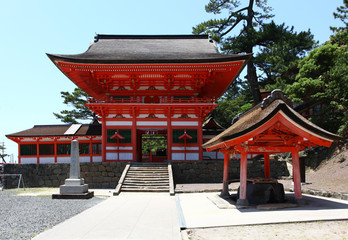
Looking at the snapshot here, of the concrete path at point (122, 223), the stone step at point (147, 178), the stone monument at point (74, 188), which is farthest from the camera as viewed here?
the stone step at point (147, 178)

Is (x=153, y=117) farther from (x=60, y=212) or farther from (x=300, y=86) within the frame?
(x=60, y=212)

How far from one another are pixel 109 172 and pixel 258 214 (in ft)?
43.7

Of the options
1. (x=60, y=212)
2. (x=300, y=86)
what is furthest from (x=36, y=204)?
(x=300, y=86)

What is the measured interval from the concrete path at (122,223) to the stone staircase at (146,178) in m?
4.28

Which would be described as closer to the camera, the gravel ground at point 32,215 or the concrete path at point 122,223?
the concrete path at point 122,223

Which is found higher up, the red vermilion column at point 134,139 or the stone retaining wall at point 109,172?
the red vermilion column at point 134,139

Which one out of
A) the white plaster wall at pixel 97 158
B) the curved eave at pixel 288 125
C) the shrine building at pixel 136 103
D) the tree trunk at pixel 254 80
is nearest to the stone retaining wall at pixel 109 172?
the shrine building at pixel 136 103

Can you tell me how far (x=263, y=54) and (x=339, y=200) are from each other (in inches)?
877

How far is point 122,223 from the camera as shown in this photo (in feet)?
29.7

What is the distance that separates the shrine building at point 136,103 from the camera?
2148cm

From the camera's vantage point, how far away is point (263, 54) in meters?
31.5

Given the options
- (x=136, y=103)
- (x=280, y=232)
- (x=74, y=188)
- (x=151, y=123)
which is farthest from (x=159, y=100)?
(x=280, y=232)

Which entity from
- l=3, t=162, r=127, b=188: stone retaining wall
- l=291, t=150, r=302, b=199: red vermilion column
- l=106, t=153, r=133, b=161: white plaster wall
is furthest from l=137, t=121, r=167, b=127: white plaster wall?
l=291, t=150, r=302, b=199: red vermilion column

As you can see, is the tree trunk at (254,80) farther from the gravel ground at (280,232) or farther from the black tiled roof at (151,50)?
the gravel ground at (280,232)
